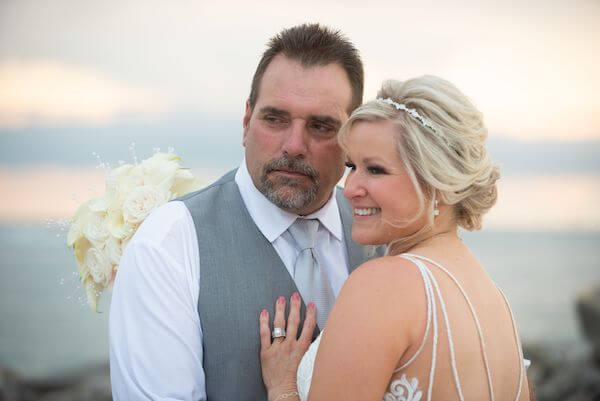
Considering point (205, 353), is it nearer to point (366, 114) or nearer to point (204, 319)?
point (204, 319)

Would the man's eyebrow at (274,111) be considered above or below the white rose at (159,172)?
above

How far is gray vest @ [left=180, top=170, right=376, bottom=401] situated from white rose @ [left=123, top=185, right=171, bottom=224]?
199 millimetres

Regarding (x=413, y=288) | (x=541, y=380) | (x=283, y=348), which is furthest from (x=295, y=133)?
(x=541, y=380)

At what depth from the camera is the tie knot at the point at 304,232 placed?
2.45 metres

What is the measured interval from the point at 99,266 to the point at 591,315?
666cm

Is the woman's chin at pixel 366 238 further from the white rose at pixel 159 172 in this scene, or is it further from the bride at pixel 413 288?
the white rose at pixel 159 172

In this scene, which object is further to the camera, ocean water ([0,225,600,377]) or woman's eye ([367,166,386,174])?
ocean water ([0,225,600,377])

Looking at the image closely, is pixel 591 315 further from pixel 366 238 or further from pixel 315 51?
pixel 366 238

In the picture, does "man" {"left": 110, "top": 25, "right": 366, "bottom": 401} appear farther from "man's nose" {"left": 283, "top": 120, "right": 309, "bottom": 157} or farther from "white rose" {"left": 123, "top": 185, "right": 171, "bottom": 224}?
"white rose" {"left": 123, "top": 185, "right": 171, "bottom": 224}

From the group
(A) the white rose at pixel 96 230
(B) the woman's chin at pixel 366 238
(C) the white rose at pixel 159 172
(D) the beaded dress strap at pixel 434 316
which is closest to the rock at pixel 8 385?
(A) the white rose at pixel 96 230

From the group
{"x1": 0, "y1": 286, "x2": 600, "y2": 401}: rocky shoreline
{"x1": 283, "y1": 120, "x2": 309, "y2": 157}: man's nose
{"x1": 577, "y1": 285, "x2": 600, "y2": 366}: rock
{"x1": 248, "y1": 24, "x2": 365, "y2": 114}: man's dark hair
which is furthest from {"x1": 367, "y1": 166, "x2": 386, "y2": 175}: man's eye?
{"x1": 577, "y1": 285, "x2": 600, "y2": 366}: rock

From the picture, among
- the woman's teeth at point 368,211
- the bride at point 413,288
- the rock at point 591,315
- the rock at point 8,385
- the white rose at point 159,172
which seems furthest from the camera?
the rock at point 591,315

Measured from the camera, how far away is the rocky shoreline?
6.88 meters

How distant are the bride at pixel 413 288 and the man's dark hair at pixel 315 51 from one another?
435 mm
